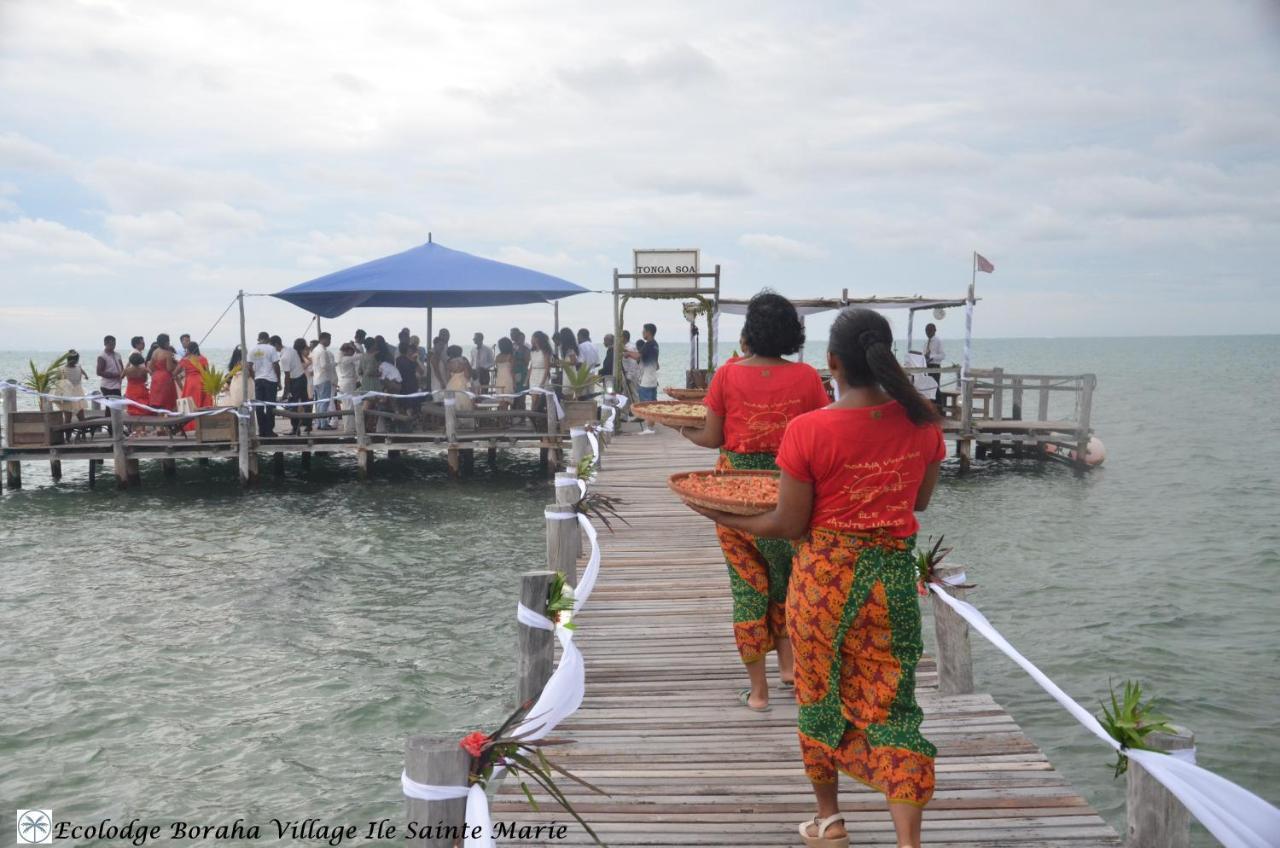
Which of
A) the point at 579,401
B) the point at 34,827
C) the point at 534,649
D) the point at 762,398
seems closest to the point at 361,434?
the point at 579,401

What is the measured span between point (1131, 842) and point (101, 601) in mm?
11568

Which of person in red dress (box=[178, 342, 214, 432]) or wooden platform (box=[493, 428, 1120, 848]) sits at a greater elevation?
person in red dress (box=[178, 342, 214, 432])

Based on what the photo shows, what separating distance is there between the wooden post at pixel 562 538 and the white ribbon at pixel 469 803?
3.74m

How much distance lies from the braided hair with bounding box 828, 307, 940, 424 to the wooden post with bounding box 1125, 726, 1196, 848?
1.25m

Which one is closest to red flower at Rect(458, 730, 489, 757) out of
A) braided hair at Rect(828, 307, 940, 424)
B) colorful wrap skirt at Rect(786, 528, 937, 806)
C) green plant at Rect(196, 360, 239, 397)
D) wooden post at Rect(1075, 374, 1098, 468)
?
colorful wrap skirt at Rect(786, 528, 937, 806)

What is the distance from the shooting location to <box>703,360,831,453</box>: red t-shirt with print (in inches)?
183

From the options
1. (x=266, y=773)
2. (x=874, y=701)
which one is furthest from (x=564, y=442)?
(x=874, y=701)

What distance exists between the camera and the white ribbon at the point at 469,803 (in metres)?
2.77

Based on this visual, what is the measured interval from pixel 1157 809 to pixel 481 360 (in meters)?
18.7

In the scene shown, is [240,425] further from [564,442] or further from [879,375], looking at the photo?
[879,375]

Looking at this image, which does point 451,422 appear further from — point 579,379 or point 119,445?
point 119,445

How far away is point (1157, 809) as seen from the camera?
3.16 meters

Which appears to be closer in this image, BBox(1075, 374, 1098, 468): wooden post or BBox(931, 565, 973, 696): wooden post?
BBox(931, 565, 973, 696): wooden post

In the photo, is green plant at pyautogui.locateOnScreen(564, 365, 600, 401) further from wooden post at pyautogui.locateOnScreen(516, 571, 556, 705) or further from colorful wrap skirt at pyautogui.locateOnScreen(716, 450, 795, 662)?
colorful wrap skirt at pyautogui.locateOnScreen(716, 450, 795, 662)
